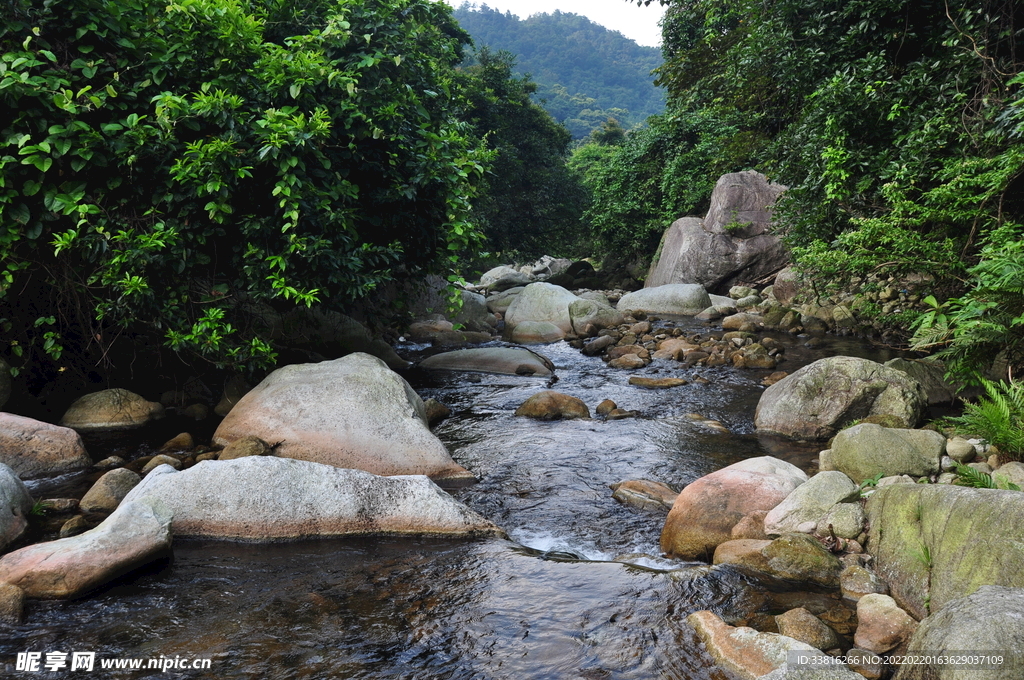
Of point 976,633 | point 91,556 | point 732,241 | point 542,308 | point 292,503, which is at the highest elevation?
point 732,241

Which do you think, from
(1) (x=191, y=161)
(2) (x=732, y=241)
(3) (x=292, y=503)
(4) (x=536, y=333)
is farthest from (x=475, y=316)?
(3) (x=292, y=503)

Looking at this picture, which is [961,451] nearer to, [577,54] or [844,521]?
[844,521]

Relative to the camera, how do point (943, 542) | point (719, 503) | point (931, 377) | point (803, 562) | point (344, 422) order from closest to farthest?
point (943, 542), point (803, 562), point (719, 503), point (344, 422), point (931, 377)

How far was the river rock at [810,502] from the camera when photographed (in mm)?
4859

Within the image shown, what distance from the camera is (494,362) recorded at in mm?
11562

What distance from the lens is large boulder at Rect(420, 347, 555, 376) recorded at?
1137 cm

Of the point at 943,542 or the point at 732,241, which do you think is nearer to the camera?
Answer: the point at 943,542

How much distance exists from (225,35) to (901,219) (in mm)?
7628

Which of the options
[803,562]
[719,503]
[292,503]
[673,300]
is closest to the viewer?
[803,562]

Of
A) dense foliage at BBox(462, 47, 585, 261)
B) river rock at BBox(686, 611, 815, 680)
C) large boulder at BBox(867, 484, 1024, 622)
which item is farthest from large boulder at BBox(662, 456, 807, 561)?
dense foliage at BBox(462, 47, 585, 261)

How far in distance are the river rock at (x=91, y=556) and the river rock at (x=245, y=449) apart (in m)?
1.72

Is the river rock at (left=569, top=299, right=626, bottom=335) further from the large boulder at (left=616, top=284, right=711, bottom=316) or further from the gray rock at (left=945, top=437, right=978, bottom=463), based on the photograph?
the gray rock at (left=945, top=437, right=978, bottom=463)

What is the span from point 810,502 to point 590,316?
38.0 feet

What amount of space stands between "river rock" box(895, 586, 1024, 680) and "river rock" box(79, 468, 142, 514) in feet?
18.2
